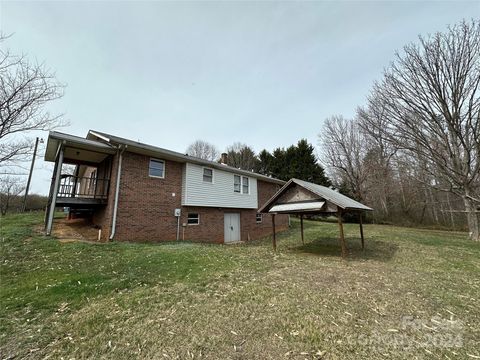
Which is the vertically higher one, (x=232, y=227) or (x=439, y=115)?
(x=439, y=115)

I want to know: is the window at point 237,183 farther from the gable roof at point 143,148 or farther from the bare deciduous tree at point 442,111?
the bare deciduous tree at point 442,111

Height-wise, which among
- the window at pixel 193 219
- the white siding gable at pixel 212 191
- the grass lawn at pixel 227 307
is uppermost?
the white siding gable at pixel 212 191

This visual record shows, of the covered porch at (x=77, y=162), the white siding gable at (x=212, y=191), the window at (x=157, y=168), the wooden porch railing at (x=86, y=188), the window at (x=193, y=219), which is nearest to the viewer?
the covered porch at (x=77, y=162)

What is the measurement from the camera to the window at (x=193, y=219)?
13961 millimetres

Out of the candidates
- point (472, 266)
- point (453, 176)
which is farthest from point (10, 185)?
point (453, 176)

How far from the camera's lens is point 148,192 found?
12094mm

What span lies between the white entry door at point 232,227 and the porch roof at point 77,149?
8.64 metres

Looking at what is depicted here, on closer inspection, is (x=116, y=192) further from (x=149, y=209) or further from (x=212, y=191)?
(x=212, y=191)

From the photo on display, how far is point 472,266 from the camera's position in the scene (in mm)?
8141

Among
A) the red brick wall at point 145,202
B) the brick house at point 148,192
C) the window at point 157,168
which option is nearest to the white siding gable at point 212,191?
the brick house at point 148,192

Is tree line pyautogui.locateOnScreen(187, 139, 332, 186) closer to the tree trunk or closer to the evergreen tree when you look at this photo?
the evergreen tree

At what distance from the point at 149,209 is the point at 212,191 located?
4.38 meters

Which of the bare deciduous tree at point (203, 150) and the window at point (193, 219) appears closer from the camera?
the window at point (193, 219)

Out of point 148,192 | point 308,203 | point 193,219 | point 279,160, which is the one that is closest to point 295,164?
point 279,160
